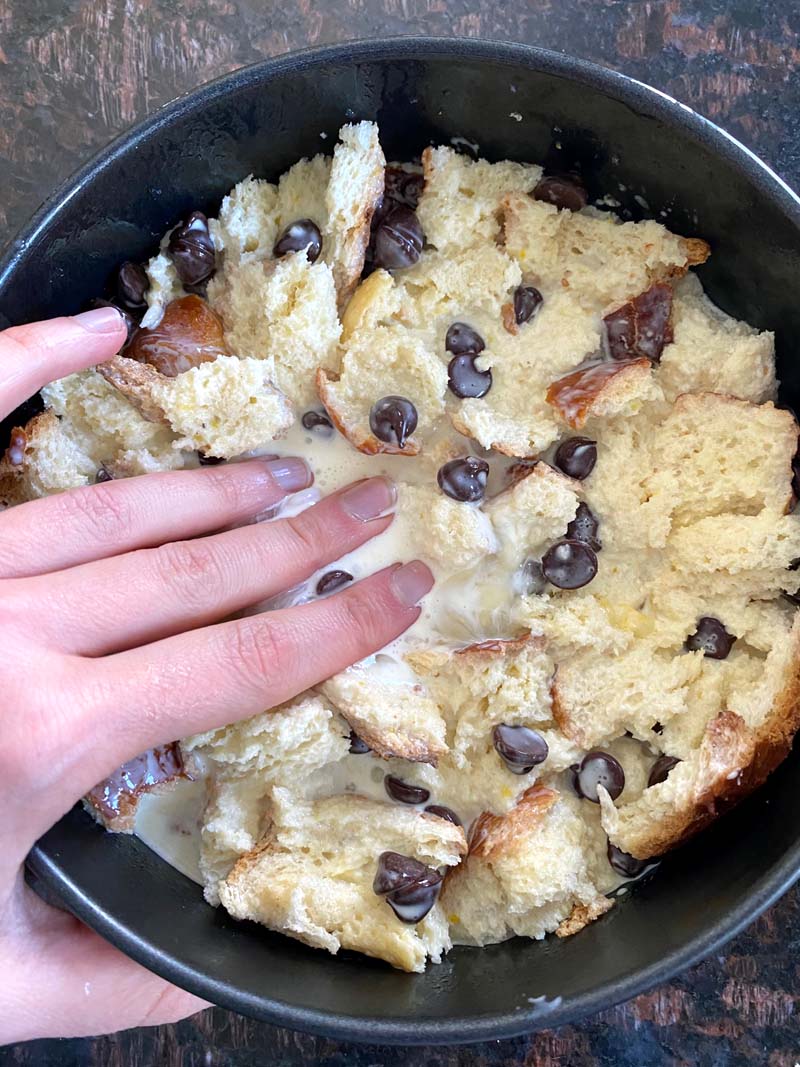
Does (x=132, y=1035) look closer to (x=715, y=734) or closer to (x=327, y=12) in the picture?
(x=715, y=734)

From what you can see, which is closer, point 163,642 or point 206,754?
point 163,642

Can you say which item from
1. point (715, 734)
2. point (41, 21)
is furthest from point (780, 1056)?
point (41, 21)

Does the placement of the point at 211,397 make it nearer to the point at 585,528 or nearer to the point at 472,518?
the point at 472,518

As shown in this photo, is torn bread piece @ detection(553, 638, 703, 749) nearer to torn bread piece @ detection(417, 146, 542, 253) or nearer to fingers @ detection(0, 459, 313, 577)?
fingers @ detection(0, 459, 313, 577)

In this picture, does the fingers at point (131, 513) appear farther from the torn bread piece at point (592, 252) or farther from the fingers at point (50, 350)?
the torn bread piece at point (592, 252)

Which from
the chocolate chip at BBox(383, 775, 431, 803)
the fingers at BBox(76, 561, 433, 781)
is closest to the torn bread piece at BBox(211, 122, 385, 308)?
the fingers at BBox(76, 561, 433, 781)

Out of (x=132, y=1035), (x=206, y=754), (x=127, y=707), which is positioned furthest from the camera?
(x=132, y=1035)

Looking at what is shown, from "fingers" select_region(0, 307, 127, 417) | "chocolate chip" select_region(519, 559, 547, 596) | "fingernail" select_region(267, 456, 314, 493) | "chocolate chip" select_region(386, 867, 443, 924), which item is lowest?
"chocolate chip" select_region(386, 867, 443, 924)
